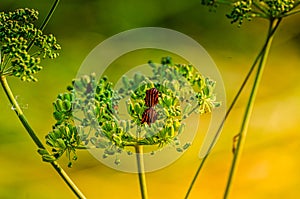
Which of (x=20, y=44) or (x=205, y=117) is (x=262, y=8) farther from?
(x=205, y=117)

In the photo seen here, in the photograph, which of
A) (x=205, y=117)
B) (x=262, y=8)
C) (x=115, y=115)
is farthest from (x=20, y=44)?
(x=205, y=117)

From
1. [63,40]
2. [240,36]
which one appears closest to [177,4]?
[240,36]

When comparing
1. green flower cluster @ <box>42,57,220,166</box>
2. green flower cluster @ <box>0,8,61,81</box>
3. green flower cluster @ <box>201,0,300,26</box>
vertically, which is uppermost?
green flower cluster @ <box>201,0,300,26</box>

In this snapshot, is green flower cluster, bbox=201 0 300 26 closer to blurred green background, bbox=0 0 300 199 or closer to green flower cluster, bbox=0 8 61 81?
green flower cluster, bbox=0 8 61 81

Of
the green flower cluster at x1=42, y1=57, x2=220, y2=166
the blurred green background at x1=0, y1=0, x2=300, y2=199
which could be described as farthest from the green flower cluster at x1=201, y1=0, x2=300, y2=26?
the blurred green background at x1=0, y1=0, x2=300, y2=199

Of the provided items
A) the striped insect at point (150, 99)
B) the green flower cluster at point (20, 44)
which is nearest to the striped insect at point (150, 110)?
the striped insect at point (150, 99)

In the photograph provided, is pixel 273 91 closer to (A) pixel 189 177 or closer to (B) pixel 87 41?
(A) pixel 189 177
